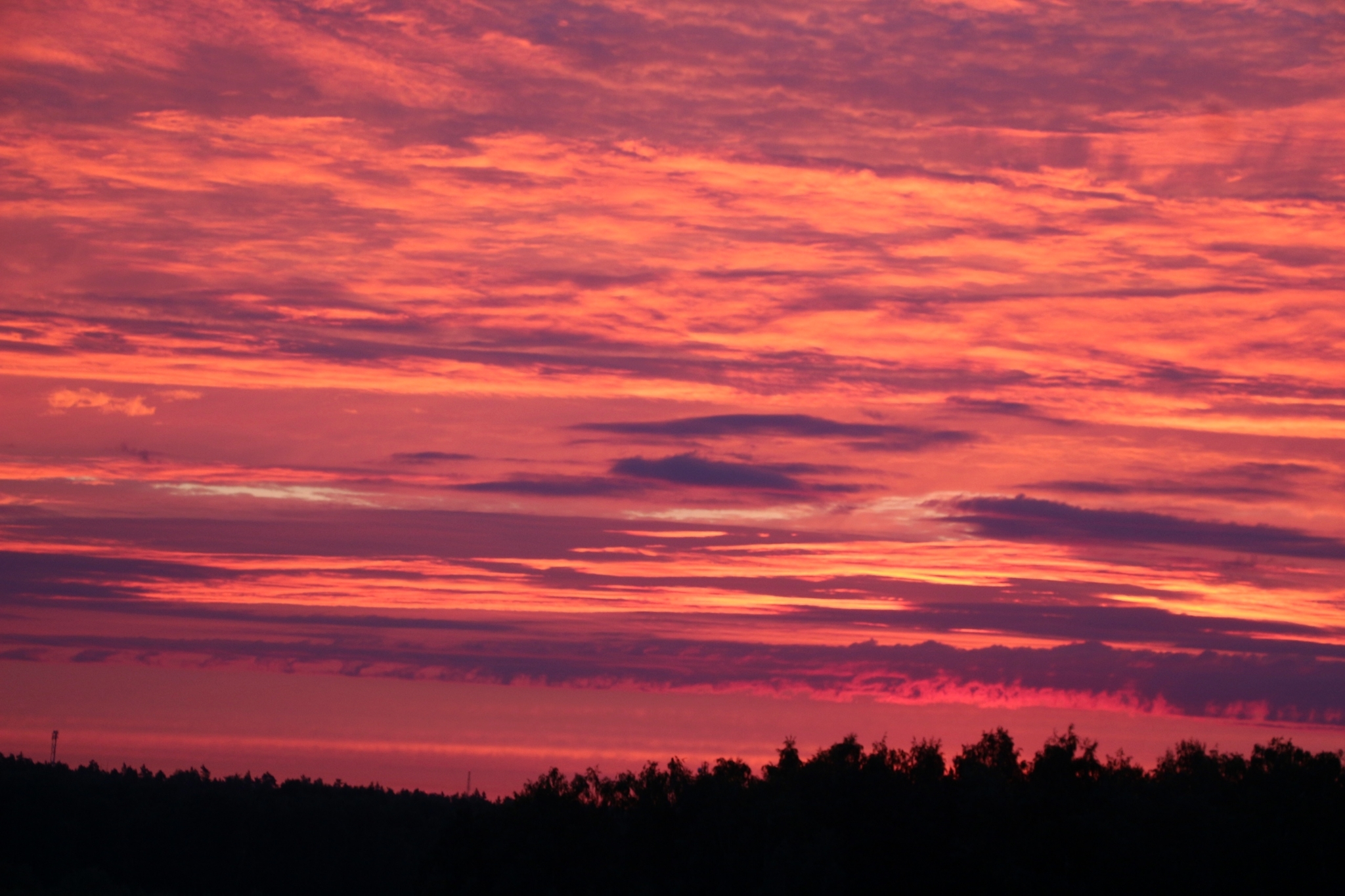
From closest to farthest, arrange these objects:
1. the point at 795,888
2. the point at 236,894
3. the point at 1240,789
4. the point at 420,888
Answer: the point at 795,888, the point at 1240,789, the point at 420,888, the point at 236,894

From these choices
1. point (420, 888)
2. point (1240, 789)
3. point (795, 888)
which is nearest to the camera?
point (795, 888)

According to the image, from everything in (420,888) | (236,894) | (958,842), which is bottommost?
(236,894)

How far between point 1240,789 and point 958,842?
1988 centimetres

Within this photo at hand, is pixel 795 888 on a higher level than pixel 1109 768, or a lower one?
lower

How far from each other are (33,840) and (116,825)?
29.0 feet

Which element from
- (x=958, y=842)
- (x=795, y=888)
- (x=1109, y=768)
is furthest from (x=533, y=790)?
(x=1109, y=768)

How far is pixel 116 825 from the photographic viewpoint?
441 ft

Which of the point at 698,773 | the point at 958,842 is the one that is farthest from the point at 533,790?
the point at 958,842

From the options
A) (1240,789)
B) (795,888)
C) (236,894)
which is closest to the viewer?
(795,888)

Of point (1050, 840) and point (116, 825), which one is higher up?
point (1050, 840)

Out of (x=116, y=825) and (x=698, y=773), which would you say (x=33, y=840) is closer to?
(x=116, y=825)

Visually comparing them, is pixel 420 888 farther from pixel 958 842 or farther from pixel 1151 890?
pixel 1151 890

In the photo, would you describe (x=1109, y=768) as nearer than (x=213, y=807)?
Yes

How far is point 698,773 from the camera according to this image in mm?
78000
